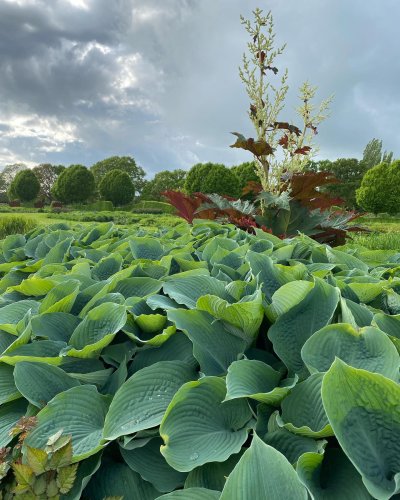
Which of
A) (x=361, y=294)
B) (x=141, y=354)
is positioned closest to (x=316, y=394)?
(x=141, y=354)

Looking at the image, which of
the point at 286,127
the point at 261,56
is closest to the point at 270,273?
the point at 286,127

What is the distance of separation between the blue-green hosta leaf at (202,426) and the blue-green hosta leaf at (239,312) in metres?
0.16

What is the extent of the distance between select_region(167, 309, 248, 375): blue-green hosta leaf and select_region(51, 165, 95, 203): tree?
3580 cm

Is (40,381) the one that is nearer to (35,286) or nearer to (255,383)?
(255,383)

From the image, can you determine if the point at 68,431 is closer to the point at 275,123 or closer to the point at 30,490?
the point at 30,490

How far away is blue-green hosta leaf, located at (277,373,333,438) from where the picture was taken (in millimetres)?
715

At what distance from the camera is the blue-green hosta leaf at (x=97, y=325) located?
969 millimetres

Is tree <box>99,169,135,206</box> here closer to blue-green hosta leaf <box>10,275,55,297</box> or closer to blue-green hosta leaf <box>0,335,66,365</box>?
blue-green hosta leaf <box>10,275,55,297</box>

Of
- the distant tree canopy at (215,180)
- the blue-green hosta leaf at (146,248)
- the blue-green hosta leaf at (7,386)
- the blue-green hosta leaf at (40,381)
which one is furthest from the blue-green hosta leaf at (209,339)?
the distant tree canopy at (215,180)

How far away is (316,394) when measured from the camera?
2.40ft

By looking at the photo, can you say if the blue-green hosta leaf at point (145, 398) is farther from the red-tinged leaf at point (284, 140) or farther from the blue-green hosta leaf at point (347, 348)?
the red-tinged leaf at point (284, 140)

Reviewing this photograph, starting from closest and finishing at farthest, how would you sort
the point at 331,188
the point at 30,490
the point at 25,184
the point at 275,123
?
the point at 30,490
the point at 275,123
the point at 331,188
the point at 25,184

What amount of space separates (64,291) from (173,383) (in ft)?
1.55

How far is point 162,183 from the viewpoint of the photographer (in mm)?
45688
